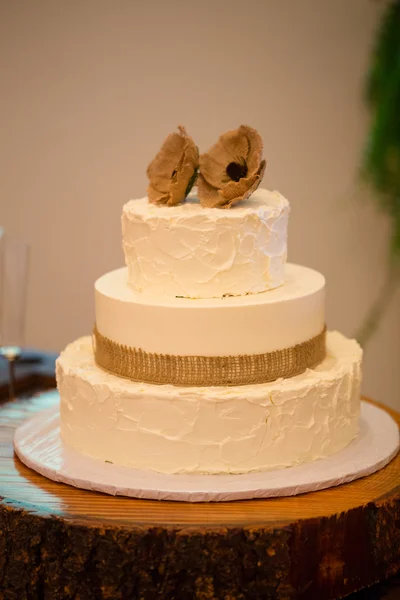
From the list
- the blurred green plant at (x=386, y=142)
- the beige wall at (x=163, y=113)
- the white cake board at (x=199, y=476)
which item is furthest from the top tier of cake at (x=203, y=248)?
the blurred green plant at (x=386, y=142)

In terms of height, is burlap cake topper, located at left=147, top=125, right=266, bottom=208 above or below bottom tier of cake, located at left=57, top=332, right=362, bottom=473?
above

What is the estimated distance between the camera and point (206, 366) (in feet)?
7.67

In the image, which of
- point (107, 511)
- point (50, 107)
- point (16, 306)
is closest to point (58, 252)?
point (50, 107)

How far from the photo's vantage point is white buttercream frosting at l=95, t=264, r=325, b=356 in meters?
2.32

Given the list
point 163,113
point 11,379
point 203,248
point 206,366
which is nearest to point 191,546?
point 206,366

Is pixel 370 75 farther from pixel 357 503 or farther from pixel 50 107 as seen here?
pixel 357 503

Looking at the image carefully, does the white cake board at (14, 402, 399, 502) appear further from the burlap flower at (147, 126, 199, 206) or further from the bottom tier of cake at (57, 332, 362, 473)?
the burlap flower at (147, 126, 199, 206)

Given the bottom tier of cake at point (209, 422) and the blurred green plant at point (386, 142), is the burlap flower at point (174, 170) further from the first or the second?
the blurred green plant at point (386, 142)

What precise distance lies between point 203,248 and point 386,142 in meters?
2.73

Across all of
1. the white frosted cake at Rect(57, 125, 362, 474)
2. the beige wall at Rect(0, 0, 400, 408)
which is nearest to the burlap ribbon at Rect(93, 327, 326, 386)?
the white frosted cake at Rect(57, 125, 362, 474)

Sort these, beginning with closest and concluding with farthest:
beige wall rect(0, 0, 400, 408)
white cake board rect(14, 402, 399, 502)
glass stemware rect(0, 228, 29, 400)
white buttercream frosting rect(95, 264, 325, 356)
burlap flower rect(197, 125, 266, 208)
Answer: white cake board rect(14, 402, 399, 502) → white buttercream frosting rect(95, 264, 325, 356) → burlap flower rect(197, 125, 266, 208) → glass stemware rect(0, 228, 29, 400) → beige wall rect(0, 0, 400, 408)

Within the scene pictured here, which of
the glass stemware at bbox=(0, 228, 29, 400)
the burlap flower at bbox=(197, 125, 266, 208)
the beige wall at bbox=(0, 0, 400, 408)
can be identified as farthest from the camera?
the beige wall at bbox=(0, 0, 400, 408)

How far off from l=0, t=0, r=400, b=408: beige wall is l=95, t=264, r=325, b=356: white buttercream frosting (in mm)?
2295

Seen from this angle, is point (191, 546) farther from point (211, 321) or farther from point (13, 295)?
point (13, 295)
